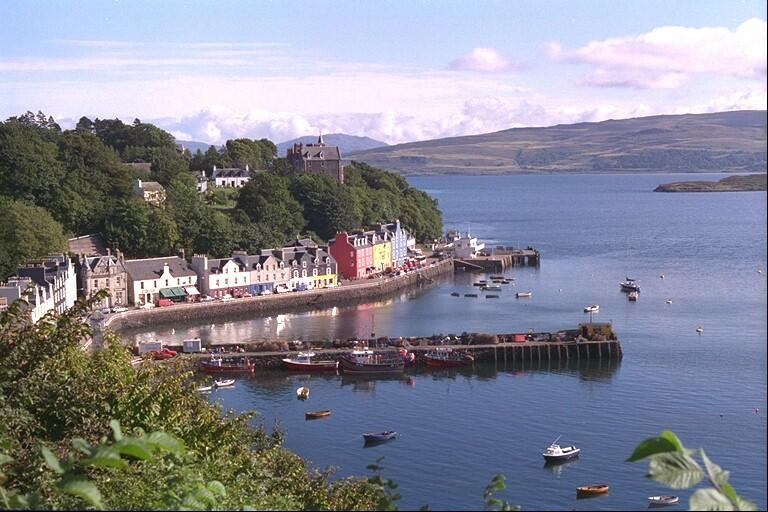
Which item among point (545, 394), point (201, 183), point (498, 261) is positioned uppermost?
point (201, 183)

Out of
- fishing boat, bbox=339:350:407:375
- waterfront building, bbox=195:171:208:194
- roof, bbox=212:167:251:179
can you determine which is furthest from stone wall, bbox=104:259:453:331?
roof, bbox=212:167:251:179

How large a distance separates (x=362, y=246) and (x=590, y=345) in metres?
11.0

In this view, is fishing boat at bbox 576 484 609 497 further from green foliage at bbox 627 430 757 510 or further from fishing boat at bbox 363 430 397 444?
green foliage at bbox 627 430 757 510

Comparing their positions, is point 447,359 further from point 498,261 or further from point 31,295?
point 498,261

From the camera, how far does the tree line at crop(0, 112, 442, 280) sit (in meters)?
22.1

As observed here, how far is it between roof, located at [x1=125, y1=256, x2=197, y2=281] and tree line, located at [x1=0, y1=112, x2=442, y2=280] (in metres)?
1.54

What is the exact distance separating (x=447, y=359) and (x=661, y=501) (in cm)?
677

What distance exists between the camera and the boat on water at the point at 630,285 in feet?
74.6

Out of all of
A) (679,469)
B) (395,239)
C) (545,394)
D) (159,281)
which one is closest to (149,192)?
(159,281)

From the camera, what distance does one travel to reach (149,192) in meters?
27.6

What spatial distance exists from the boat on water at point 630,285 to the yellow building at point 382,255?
21.7 feet

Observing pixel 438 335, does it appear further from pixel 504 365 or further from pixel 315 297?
pixel 315 297

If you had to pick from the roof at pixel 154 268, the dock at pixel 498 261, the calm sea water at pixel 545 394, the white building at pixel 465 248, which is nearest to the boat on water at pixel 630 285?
the calm sea water at pixel 545 394

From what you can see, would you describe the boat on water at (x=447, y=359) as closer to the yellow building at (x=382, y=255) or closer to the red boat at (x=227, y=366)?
the red boat at (x=227, y=366)
